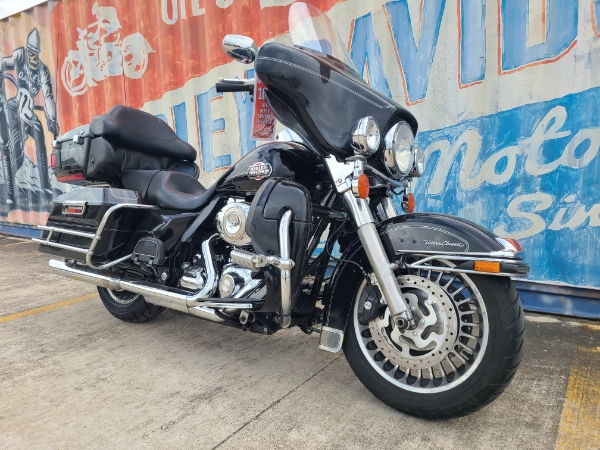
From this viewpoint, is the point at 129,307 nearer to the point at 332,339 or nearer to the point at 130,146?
the point at 130,146

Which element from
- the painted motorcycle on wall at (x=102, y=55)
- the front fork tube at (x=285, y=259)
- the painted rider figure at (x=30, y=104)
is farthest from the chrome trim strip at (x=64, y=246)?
the painted rider figure at (x=30, y=104)

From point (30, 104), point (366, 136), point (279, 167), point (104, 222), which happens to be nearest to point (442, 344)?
point (366, 136)

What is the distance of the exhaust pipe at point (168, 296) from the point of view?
1.93m

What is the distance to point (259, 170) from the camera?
1.99m

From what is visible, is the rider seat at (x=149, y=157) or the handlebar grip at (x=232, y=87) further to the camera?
the rider seat at (x=149, y=157)

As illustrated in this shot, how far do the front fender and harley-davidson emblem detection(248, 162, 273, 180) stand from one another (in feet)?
1.62

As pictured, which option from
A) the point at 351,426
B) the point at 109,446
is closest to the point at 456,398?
the point at 351,426

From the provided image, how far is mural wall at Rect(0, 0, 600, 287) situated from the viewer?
2.90m

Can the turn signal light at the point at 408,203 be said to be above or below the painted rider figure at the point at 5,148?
below

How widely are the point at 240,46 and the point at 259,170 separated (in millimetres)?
526

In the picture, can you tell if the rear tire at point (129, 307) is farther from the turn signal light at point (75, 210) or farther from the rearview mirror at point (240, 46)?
the rearview mirror at point (240, 46)

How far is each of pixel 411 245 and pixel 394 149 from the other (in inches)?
15.0

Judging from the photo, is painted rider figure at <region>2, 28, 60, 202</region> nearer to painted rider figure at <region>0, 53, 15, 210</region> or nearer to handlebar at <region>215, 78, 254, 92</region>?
painted rider figure at <region>0, 53, 15, 210</region>

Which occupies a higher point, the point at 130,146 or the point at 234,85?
the point at 234,85
